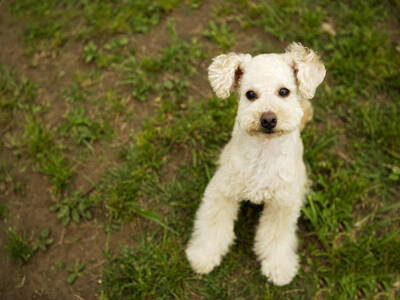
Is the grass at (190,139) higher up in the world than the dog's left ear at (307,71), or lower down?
lower down

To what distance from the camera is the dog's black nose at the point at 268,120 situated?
7.66ft

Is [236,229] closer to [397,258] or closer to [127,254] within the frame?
[127,254]

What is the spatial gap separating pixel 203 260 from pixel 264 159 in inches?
46.9

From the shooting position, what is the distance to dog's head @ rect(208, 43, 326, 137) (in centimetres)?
237

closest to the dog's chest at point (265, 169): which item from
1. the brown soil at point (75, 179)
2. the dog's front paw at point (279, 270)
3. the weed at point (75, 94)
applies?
the dog's front paw at point (279, 270)

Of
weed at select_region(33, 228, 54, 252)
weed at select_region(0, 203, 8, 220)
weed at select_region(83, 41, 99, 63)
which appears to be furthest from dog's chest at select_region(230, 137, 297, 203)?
weed at select_region(83, 41, 99, 63)

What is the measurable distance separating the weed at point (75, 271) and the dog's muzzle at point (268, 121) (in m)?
2.21

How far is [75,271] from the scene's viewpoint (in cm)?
330

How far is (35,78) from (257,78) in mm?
3205

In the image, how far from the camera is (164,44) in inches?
181

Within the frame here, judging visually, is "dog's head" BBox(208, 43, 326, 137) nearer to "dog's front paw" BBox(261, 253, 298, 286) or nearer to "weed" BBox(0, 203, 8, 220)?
"dog's front paw" BBox(261, 253, 298, 286)

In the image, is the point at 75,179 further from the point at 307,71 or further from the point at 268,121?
the point at 307,71

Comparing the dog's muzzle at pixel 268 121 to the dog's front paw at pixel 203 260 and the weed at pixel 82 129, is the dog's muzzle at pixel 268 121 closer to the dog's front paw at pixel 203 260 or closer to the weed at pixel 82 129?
the dog's front paw at pixel 203 260

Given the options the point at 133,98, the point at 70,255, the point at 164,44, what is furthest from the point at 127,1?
the point at 70,255
